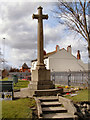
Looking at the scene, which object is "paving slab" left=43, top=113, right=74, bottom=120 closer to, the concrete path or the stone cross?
the concrete path

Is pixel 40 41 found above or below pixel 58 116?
above

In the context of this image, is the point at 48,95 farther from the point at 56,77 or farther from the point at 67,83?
the point at 56,77

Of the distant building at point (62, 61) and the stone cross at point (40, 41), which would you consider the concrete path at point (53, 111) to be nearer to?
the stone cross at point (40, 41)

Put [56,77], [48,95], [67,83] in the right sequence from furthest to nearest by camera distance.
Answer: [56,77], [67,83], [48,95]

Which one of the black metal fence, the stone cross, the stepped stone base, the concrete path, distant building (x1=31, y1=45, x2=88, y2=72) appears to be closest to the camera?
the concrete path

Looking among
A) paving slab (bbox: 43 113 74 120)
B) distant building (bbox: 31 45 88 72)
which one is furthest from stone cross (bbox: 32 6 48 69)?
distant building (bbox: 31 45 88 72)

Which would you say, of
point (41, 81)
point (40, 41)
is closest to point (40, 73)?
point (41, 81)

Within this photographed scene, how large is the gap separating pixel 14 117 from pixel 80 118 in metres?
2.61

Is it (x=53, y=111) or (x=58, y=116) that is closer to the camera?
(x=58, y=116)

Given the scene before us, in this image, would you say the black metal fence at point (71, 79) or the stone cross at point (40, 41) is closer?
the stone cross at point (40, 41)

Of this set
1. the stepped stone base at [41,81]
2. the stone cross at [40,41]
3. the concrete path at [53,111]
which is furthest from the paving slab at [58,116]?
the stone cross at [40,41]

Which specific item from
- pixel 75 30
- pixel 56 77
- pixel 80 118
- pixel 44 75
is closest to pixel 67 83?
A: pixel 56 77

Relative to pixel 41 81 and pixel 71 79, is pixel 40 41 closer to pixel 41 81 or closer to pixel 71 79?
pixel 41 81

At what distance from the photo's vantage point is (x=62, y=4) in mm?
7805
